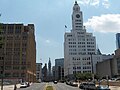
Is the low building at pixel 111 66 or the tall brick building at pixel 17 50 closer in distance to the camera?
the low building at pixel 111 66

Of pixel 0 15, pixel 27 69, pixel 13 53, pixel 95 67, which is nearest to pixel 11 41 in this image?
pixel 13 53

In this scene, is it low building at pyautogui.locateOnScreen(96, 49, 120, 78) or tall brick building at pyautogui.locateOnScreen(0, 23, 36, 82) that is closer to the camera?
low building at pyautogui.locateOnScreen(96, 49, 120, 78)

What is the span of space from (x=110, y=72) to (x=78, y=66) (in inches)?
1743

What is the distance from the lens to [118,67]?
465ft

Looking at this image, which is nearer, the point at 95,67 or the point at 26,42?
the point at 26,42

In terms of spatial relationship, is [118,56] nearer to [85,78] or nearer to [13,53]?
[85,78]

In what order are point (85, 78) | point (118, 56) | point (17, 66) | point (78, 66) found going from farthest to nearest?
point (78, 66), point (17, 66), point (118, 56), point (85, 78)

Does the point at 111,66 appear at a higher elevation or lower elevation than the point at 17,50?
lower

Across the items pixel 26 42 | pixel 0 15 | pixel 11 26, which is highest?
pixel 11 26

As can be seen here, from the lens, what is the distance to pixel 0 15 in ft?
81.6

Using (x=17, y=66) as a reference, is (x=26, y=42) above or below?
above

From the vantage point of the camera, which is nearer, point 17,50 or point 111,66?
point 111,66

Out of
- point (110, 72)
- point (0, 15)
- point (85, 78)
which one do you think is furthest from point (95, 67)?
point (0, 15)

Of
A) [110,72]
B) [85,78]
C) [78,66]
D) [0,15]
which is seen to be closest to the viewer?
[0,15]
